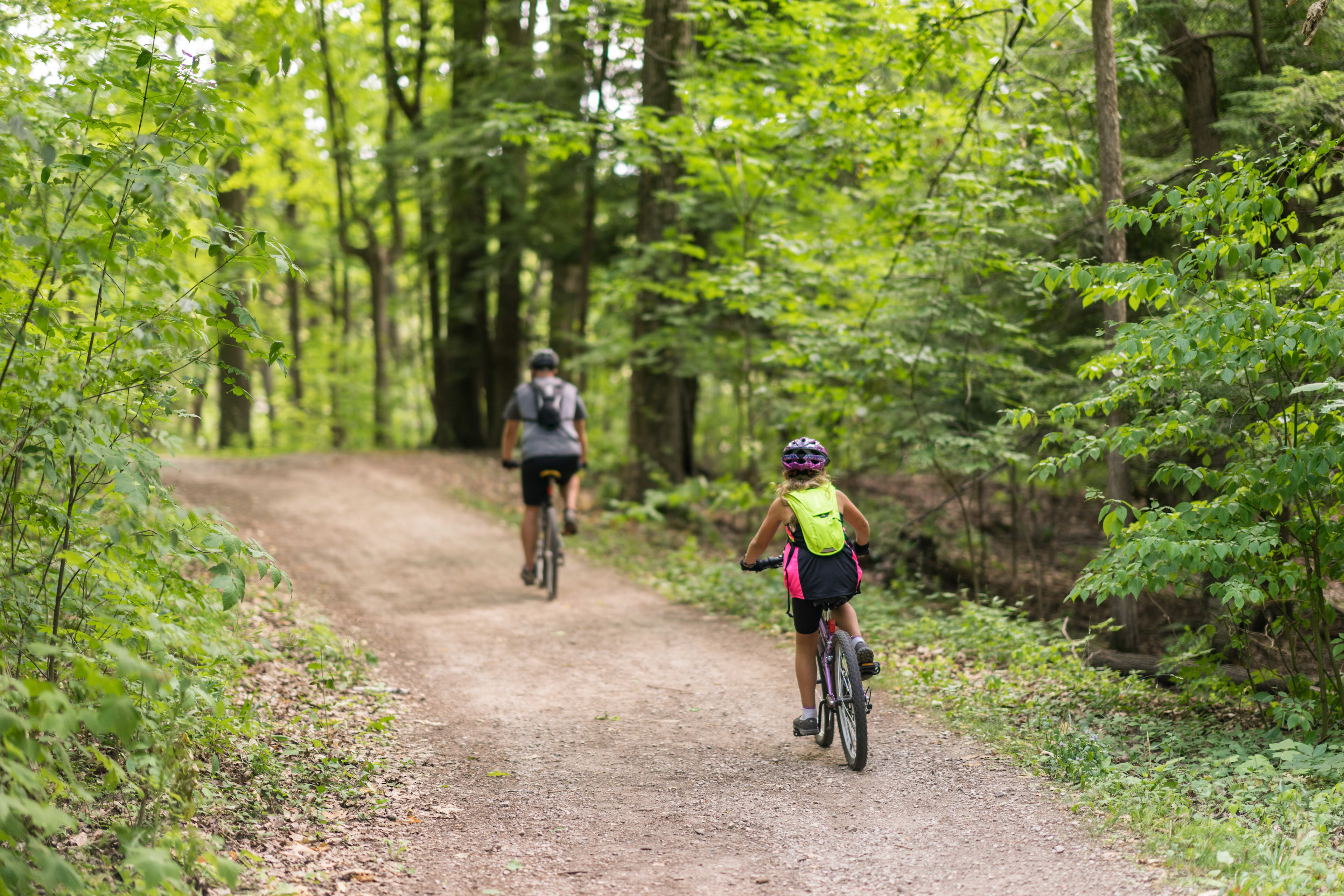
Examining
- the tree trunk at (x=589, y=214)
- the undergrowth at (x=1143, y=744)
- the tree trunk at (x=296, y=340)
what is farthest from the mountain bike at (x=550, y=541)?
the tree trunk at (x=296, y=340)

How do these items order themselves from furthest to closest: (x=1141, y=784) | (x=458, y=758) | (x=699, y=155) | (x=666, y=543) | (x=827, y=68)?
(x=666, y=543) < (x=699, y=155) < (x=827, y=68) < (x=458, y=758) < (x=1141, y=784)

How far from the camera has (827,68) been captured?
33.4 ft

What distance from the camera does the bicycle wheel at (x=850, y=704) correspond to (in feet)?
16.2

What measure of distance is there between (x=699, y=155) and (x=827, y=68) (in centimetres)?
175

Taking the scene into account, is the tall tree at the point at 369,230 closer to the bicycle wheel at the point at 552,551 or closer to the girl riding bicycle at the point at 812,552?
the bicycle wheel at the point at 552,551

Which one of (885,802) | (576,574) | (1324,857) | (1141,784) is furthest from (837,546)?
(576,574)

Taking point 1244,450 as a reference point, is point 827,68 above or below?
above

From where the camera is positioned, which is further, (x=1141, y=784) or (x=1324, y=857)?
(x=1141, y=784)

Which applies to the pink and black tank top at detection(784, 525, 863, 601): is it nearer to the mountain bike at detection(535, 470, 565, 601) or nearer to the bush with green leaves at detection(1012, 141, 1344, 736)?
the bush with green leaves at detection(1012, 141, 1344, 736)

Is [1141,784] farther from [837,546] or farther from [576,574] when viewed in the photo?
[576,574]

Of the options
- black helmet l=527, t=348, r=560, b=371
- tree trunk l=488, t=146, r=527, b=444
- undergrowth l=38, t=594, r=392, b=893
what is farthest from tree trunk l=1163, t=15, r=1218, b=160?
tree trunk l=488, t=146, r=527, b=444

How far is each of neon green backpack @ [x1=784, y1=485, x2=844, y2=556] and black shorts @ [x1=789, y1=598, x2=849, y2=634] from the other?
311 mm

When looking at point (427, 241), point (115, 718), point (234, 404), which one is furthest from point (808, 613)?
point (234, 404)

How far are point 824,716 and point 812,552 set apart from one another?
3.71 feet
